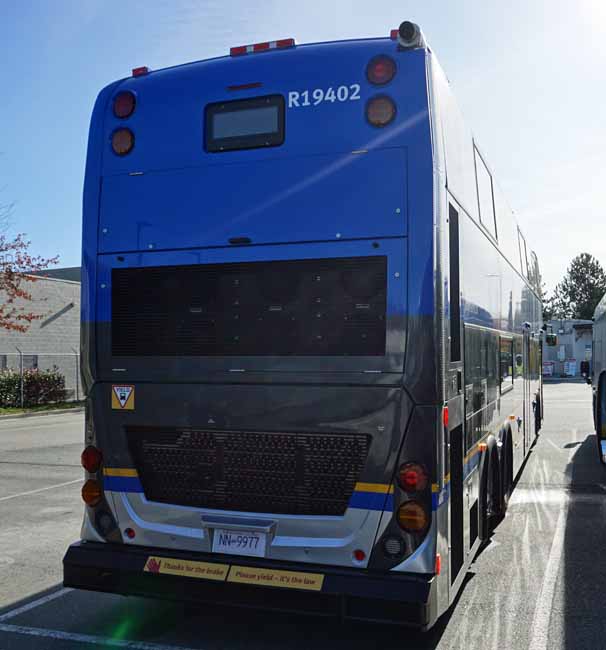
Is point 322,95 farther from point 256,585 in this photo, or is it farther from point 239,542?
point 256,585

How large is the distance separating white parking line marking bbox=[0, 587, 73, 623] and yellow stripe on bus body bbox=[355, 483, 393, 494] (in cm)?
288

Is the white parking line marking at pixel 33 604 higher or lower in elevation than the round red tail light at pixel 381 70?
lower

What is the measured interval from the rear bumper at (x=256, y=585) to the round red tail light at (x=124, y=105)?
297cm

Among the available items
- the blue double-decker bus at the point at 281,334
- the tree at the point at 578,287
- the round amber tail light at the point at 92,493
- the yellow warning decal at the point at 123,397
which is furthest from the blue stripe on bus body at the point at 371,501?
the tree at the point at 578,287

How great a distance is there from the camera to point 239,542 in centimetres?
479

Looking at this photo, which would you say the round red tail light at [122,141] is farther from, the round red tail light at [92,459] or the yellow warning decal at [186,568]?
the yellow warning decal at [186,568]

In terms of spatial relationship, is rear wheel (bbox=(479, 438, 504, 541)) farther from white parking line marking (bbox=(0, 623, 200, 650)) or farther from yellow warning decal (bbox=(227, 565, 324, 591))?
white parking line marking (bbox=(0, 623, 200, 650))

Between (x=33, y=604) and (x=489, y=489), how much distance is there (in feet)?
13.0

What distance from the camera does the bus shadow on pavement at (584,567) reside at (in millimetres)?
5328

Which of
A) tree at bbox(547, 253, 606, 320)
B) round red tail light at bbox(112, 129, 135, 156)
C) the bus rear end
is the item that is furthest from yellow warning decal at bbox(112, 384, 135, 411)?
tree at bbox(547, 253, 606, 320)

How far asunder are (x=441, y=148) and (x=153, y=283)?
2.08m

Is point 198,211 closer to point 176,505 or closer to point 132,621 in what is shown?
point 176,505

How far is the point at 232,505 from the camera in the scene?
4.91 metres

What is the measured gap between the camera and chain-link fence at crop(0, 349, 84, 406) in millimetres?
28875
